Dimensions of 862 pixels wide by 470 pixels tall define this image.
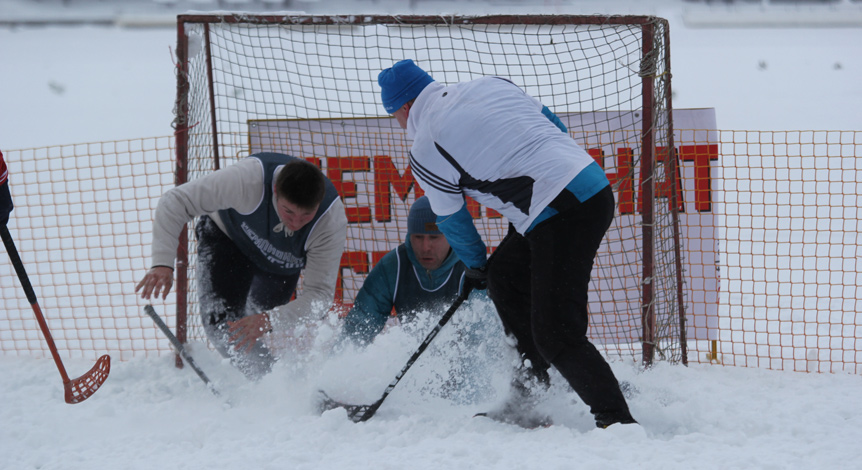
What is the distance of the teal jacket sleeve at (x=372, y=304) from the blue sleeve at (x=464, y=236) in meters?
0.61

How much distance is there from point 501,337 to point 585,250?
2.39 feet

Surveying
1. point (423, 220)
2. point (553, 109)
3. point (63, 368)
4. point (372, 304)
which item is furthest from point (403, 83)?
point (63, 368)

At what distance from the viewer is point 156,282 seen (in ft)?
8.53

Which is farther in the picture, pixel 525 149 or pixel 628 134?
→ pixel 628 134

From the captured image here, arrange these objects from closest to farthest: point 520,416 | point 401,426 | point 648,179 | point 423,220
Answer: point 401,426, point 520,416, point 423,220, point 648,179

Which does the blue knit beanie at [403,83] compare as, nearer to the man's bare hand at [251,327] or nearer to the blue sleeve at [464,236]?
the blue sleeve at [464,236]

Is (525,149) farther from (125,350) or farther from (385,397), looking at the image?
(125,350)

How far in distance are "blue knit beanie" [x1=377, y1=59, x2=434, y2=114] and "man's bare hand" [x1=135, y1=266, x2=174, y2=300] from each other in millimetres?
1156

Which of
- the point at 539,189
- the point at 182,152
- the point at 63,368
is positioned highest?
the point at 182,152

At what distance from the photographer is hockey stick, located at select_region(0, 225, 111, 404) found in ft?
9.01

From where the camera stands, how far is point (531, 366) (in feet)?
8.44

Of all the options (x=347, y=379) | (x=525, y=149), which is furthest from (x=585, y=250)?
(x=347, y=379)

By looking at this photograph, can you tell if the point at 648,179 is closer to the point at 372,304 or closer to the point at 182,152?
the point at 372,304

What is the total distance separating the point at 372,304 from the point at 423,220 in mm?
476
